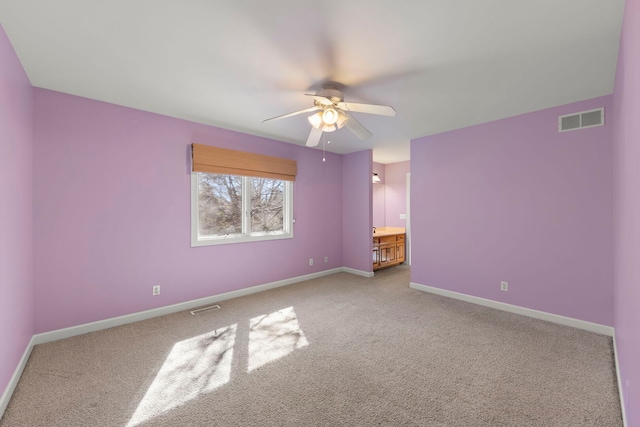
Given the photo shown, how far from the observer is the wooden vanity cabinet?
5.55m

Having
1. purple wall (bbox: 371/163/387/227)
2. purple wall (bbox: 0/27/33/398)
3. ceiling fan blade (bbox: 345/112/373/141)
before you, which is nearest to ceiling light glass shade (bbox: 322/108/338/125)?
ceiling fan blade (bbox: 345/112/373/141)

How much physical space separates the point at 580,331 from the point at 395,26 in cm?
346

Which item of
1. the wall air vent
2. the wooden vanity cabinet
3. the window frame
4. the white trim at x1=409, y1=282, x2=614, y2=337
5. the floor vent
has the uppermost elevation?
the wall air vent

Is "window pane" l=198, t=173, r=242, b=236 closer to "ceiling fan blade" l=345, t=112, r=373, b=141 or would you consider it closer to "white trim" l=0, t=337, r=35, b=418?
"white trim" l=0, t=337, r=35, b=418

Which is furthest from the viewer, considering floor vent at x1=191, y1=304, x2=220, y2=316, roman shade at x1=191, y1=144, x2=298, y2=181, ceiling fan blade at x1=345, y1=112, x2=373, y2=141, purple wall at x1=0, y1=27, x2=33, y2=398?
roman shade at x1=191, y1=144, x2=298, y2=181

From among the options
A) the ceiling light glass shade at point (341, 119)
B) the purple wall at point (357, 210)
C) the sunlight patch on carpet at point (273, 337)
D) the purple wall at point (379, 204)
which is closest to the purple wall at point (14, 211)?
the sunlight patch on carpet at point (273, 337)

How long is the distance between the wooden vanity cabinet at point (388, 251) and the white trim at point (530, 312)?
135 cm

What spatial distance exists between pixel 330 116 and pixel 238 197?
2232mm

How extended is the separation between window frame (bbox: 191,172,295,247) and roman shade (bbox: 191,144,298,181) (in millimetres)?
160

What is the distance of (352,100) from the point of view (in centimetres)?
290

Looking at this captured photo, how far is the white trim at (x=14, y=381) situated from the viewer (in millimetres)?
1759

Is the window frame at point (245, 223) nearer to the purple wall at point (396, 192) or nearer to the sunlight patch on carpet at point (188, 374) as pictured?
the sunlight patch on carpet at point (188, 374)

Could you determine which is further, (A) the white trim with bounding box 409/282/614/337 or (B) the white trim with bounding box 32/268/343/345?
(A) the white trim with bounding box 409/282/614/337

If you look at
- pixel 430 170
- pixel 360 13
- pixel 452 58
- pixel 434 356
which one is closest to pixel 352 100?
pixel 452 58
